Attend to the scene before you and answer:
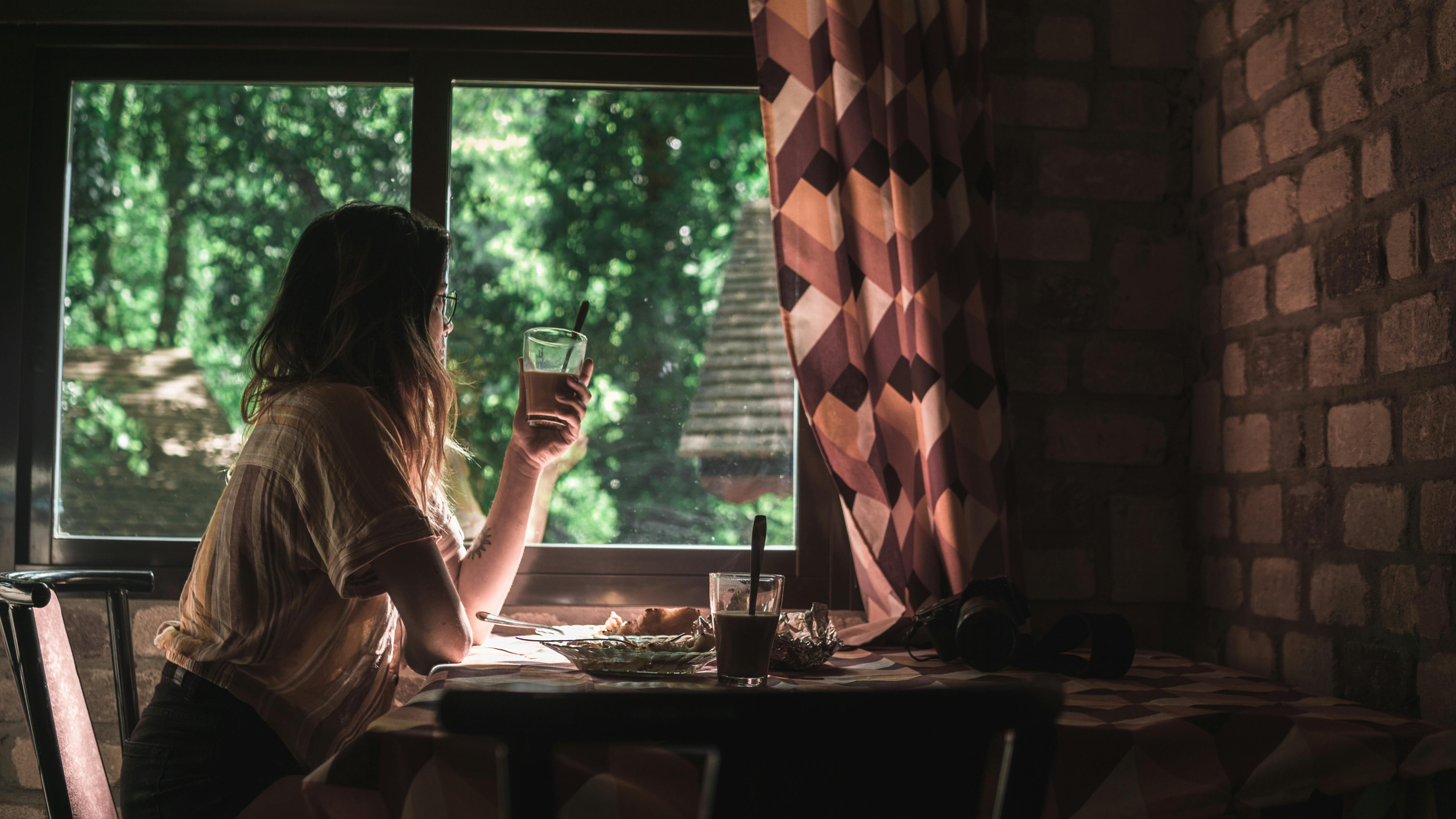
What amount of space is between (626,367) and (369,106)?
81 centimetres

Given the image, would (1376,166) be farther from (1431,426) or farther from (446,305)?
(446,305)

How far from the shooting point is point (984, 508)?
1747 millimetres

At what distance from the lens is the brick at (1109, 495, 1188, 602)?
1.95m

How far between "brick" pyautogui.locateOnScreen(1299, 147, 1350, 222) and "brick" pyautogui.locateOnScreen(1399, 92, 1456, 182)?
13 centimetres

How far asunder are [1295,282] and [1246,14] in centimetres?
56

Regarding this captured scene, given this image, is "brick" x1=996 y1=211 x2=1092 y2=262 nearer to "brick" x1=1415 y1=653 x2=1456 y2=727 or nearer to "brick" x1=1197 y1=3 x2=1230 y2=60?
"brick" x1=1197 y1=3 x2=1230 y2=60

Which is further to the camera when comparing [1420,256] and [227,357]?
[227,357]

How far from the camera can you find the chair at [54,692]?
1271 millimetres

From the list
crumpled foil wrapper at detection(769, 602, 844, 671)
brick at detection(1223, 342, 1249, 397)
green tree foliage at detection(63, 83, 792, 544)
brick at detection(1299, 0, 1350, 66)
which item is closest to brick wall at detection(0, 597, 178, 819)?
green tree foliage at detection(63, 83, 792, 544)

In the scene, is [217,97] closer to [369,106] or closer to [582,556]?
[369,106]

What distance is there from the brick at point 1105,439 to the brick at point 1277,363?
0.23 meters

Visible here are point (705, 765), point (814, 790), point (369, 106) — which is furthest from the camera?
point (369, 106)

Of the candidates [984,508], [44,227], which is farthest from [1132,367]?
[44,227]

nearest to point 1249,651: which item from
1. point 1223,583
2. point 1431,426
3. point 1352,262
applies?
point 1223,583
